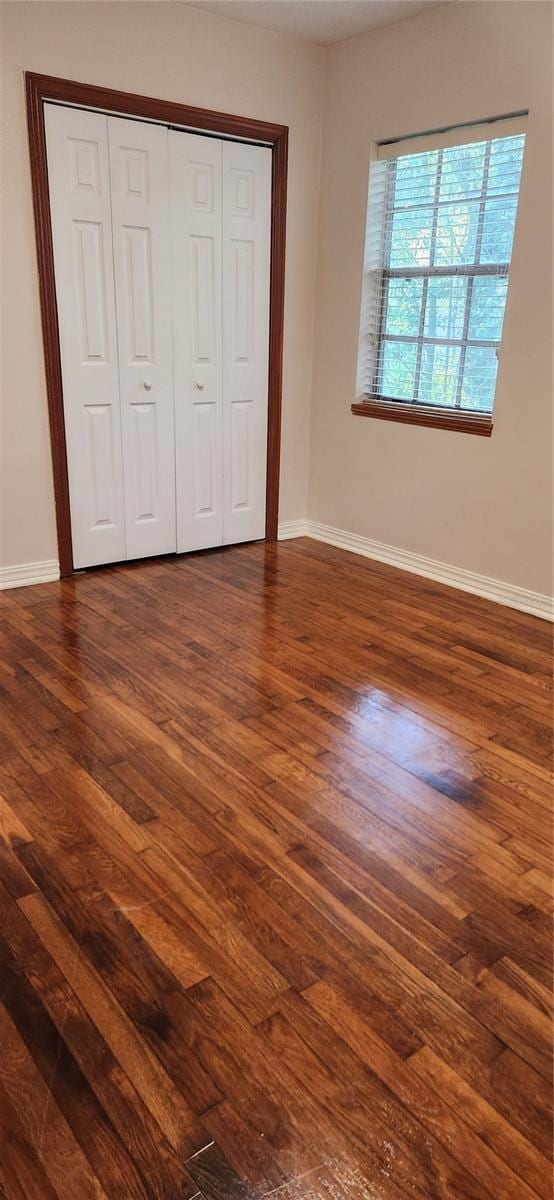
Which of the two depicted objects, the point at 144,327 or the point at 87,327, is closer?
the point at 87,327

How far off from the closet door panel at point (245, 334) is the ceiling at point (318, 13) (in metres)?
0.54

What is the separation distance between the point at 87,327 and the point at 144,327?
31cm

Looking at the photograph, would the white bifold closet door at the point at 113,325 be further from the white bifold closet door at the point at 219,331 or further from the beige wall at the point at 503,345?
the beige wall at the point at 503,345

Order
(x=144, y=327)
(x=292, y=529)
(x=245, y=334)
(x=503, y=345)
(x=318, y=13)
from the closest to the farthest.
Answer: (x=503, y=345)
(x=318, y=13)
(x=144, y=327)
(x=245, y=334)
(x=292, y=529)

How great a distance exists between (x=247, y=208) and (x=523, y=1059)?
157 inches

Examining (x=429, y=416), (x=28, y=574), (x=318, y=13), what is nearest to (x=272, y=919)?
(x=28, y=574)

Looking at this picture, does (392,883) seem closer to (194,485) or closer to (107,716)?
(107,716)

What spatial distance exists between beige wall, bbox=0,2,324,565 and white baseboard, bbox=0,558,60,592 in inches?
1.3

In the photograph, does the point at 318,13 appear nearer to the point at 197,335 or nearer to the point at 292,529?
the point at 197,335

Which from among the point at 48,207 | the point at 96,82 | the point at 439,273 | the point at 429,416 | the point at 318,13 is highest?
the point at 318,13

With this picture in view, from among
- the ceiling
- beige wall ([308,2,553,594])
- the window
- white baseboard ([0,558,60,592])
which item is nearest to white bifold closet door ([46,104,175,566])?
white baseboard ([0,558,60,592])

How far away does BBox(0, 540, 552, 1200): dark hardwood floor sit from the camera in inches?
51.9

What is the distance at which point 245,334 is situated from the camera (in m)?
4.36

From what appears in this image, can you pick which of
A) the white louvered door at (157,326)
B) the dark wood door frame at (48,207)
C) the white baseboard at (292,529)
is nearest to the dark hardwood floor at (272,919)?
the dark wood door frame at (48,207)
